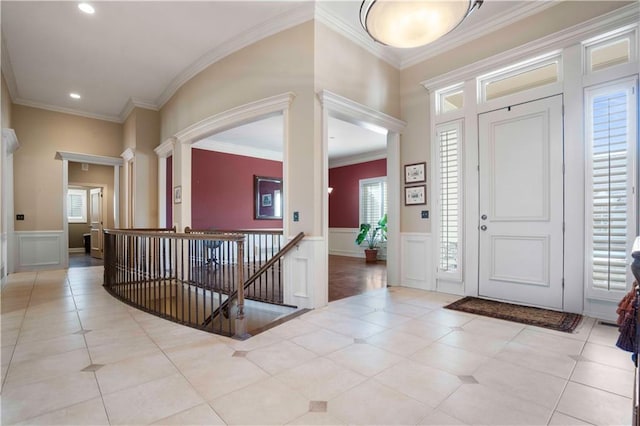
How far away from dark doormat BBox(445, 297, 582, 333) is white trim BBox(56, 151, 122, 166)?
25.5 ft

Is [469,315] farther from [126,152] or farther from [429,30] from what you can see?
[126,152]

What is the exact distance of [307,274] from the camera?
12.2ft

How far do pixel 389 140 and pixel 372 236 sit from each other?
4.41 m

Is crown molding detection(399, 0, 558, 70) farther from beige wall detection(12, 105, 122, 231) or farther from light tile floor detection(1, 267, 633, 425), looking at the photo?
beige wall detection(12, 105, 122, 231)

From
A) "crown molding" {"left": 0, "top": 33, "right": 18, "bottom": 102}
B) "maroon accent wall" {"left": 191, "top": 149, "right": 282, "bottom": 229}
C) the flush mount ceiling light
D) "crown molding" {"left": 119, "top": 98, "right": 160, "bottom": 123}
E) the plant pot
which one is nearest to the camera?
the flush mount ceiling light

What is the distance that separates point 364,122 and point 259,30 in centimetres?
184

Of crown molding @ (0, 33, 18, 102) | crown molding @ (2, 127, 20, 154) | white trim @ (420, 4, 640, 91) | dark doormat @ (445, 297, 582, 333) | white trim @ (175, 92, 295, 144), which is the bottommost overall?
dark doormat @ (445, 297, 582, 333)

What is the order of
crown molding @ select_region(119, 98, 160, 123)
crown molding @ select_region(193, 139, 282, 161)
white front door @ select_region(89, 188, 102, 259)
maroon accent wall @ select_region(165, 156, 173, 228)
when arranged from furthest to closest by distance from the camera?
white front door @ select_region(89, 188, 102, 259) < crown molding @ select_region(193, 139, 282, 161) < maroon accent wall @ select_region(165, 156, 173, 228) < crown molding @ select_region(119, 98, 160, 123)

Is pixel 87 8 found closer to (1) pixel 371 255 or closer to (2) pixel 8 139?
(2) pixel 8 139

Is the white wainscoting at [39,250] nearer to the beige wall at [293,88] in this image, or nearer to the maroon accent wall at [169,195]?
the maroon accent wall at [169,195]

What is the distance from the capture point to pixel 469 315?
340 cm

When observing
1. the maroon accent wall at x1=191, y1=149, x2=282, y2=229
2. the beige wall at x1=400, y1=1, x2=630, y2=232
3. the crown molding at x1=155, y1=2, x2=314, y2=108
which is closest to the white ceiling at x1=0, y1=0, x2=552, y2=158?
the crown molding at x1=155, y1=2, x2=314, y2=108

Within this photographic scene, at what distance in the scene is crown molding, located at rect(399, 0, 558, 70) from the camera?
3.67 m

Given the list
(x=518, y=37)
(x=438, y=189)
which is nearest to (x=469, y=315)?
(x=438, y=189)
